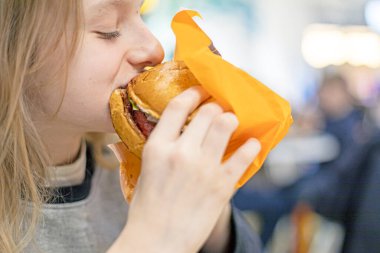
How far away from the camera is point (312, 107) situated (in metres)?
5.52

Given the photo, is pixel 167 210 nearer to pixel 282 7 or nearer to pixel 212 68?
pixel 212 68

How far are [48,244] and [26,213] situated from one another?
0.11 metres

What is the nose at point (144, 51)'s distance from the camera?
0.93 m

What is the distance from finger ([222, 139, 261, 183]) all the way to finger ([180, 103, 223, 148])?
0.05 metres

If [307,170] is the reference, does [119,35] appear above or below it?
above

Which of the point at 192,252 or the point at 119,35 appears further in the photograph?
the point at 119,35

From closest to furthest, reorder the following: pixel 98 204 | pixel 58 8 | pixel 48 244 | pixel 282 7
A: pixel 58 8
pixel 48 244
pixel 98 204
pixel 282 7

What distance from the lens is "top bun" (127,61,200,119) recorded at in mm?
846

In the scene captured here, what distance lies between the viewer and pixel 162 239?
0.75 m

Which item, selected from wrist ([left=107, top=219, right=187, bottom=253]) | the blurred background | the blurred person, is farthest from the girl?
the blurred background

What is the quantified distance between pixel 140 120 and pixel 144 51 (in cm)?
13

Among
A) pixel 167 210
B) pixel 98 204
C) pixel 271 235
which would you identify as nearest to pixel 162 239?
pixel 167 210

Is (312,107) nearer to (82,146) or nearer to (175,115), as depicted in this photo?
(82,146)

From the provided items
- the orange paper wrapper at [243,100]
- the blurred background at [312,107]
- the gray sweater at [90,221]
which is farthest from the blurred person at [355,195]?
the orange paper wrapper at [243,100]
